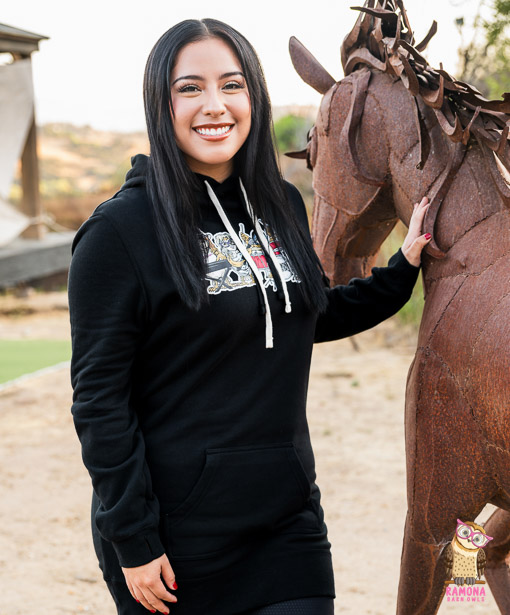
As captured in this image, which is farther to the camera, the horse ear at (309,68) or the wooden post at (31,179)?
the wooden post at (31,179)

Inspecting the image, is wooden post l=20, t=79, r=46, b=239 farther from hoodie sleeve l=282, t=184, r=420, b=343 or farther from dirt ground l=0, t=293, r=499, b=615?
hoodie sleeve l=282, t=184, r=420, b=343

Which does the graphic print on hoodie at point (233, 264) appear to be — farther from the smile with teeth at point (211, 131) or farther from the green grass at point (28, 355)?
the green grass at point (28, 355)

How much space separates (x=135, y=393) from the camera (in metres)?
1.56

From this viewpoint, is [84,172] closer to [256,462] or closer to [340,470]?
[340,470]

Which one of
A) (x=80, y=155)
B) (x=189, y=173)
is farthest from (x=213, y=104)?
(x=80, y=155)

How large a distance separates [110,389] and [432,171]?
30.7 inches

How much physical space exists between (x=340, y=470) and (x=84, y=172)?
109 feet

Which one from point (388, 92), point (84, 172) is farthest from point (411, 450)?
point (84, 172)

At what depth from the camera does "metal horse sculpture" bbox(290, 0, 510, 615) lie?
145cm

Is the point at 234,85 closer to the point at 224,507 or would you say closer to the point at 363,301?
the point at 363,301

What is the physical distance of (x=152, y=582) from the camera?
57.6 inches

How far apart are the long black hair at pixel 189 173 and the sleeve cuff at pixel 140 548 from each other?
17.6 inches

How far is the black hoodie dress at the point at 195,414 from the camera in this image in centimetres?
145

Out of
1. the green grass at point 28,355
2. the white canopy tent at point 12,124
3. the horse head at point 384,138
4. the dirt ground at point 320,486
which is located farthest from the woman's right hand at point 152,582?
the white canopy tent at point 12,124
